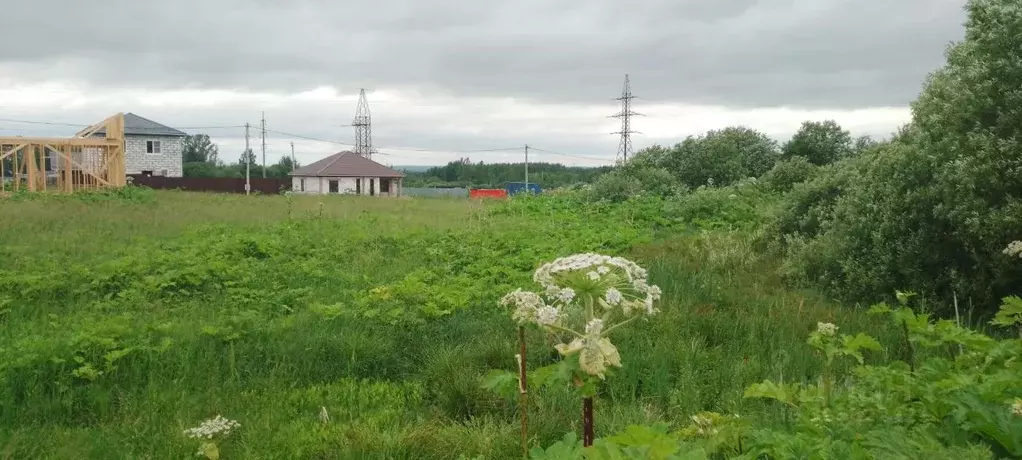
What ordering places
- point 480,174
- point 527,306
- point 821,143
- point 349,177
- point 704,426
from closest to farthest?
point 527,306, point 704,426, point 821,143, point 349,177, point 480,174

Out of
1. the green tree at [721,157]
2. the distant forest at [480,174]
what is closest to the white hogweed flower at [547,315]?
the green tree at [721,157]

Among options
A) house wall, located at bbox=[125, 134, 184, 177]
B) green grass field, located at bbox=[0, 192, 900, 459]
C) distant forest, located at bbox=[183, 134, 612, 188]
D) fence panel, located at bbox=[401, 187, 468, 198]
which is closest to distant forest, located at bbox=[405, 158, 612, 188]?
distant forest, located at bbox=[183, 134, 612, 188]

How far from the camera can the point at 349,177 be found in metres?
54.6

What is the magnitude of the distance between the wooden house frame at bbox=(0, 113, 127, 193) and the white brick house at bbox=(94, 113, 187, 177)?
19356 mm

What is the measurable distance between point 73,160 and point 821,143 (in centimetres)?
2831

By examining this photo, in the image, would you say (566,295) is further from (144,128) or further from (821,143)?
(144,128)

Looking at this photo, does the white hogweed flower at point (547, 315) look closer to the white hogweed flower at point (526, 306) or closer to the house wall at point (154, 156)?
the white hogweed flower at point (526, 306)

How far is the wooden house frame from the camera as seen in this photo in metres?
26.9

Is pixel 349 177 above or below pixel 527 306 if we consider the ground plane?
above

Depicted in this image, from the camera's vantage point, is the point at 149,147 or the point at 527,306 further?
the point at 149,147

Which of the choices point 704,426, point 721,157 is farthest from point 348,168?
point 704,426

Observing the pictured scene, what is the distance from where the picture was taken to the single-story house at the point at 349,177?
5428cm

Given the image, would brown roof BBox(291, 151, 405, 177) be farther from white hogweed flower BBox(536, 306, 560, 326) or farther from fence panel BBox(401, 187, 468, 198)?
white hogweed flower BBox(536, 306, 560, 326)

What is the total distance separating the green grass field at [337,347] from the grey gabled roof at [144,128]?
146 ft
